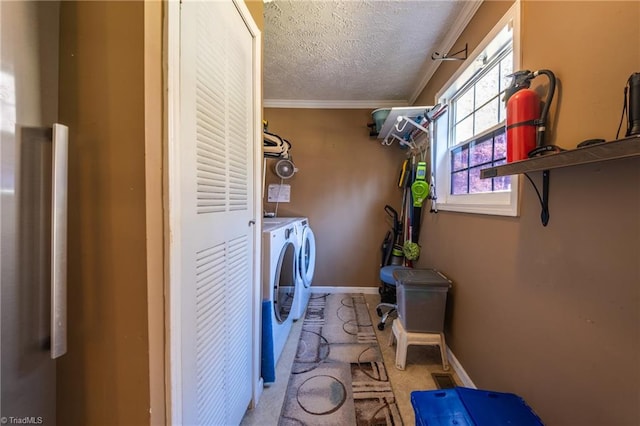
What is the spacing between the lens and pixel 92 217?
2.05 ft

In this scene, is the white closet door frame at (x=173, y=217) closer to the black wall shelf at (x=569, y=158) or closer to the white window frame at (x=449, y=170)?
the black wall shelf at (x=569, y=158)

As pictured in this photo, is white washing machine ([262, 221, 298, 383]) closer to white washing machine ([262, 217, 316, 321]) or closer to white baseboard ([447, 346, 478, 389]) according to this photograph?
white washing machine ([262, 217, 316, 321])

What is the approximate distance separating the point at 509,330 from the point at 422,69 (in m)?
2.17

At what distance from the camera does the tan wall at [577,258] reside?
74 centimetres

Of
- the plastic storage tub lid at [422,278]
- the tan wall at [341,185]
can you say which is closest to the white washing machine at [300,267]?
the tan wall at [341,185]

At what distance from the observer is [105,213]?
2.05 ft

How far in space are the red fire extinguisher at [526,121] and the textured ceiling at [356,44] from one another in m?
0.92

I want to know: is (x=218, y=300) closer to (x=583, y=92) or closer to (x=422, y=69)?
(x=583, y=92)

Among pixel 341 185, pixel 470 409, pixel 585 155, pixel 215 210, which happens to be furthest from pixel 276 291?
pixel 341 185

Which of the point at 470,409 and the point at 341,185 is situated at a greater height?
the point at 341,185

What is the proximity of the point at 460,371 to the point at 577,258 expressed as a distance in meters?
1.14

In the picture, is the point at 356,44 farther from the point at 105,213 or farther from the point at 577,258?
Result: the point at 105,213

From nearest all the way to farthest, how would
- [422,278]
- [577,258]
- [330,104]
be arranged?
[577,258] → [422,278] → [330,104]

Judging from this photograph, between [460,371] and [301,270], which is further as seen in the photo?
[301,270]
